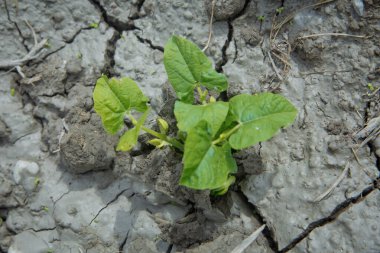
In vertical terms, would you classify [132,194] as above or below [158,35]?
below

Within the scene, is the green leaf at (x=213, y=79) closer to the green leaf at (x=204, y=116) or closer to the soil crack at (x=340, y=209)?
the green leaf at (x=204, y=116)

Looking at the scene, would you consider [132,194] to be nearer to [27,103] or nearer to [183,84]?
[183,84]

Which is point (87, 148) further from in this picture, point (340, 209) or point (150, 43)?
point (340, 209)

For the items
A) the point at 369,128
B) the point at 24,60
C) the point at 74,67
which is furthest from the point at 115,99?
the point at 369,128

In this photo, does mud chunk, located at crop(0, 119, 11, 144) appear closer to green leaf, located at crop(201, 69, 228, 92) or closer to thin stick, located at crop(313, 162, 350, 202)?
green leaf, located at crop(201, 69, 228, 92)

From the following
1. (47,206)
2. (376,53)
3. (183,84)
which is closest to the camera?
(183,84)

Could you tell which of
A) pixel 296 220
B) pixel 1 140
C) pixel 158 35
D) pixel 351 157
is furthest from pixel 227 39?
pixel 1 140

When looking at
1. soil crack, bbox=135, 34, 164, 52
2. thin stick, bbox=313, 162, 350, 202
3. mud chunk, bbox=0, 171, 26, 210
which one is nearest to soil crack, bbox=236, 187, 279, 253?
thin stick, bbox=313, 162, 350, 202
